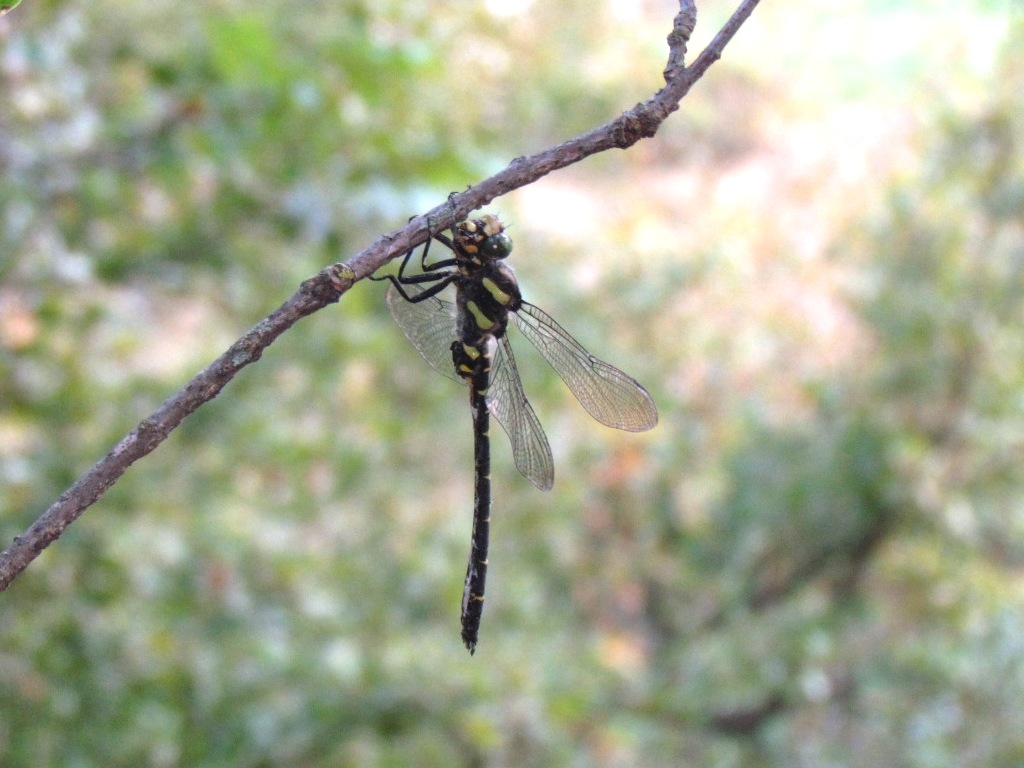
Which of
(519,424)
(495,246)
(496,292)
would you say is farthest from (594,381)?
(495,246)

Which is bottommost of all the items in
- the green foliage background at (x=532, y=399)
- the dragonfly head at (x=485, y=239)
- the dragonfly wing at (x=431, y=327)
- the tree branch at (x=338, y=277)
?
the tree branch at (x=338, y=277)

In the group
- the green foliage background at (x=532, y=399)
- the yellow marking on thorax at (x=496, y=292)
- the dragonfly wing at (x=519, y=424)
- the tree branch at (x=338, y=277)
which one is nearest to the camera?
the tree branch at (x=338, y=277)

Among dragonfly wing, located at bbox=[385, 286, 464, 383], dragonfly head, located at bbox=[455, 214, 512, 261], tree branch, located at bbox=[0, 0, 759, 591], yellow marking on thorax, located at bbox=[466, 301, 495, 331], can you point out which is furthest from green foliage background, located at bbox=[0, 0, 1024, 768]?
tree branch, located at bbox=[0, 0, 759, 591]

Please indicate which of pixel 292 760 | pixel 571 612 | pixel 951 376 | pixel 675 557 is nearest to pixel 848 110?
pixel 951 376

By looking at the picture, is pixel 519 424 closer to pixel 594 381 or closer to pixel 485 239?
pixel 594 381

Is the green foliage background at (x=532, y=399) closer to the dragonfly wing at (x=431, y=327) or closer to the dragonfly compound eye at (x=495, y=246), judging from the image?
the dragonfly wing at (x=431, y=327)

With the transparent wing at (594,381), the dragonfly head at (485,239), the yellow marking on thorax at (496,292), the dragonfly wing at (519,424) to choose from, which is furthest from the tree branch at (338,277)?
the dragonfly wing at (519,424)
